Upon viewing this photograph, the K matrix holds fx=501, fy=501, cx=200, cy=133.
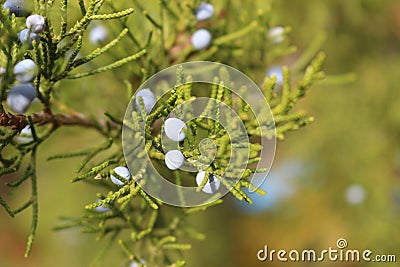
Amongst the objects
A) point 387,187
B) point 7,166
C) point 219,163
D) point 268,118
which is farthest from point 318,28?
point 7,166

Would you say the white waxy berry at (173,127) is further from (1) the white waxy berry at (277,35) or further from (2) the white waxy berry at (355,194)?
(2) the white waxy berry at (355,194)

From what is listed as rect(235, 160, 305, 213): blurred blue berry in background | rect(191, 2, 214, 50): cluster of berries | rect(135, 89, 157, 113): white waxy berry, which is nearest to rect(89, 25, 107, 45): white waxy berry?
rect(191, 2, 214, 50): cluster of berries

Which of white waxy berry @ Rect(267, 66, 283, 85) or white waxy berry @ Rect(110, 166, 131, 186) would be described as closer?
white waxy berry @ Rect(110, 166, 131, 186)

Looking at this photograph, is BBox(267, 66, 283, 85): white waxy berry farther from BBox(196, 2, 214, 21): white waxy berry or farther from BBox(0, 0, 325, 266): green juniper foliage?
BBox(196, 2, 214, 21): white waxy berry

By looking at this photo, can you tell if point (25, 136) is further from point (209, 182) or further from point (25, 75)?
point (209, 182)

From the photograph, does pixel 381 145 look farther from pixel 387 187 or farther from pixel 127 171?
pixel 127 171

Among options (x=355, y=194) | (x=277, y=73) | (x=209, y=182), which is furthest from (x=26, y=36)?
(x=355, y=194)
